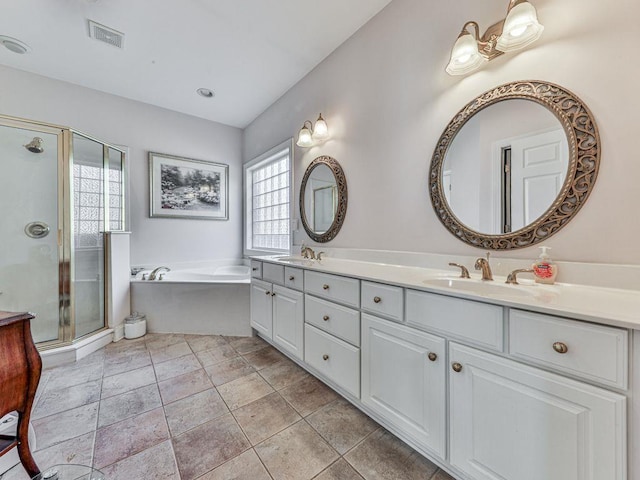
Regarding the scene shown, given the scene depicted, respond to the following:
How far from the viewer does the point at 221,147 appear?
3.75 meters

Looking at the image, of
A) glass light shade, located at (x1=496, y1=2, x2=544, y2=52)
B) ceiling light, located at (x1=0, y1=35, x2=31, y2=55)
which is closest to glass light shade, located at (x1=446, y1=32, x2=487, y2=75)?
glass light shade, located at (x1=496, y1=2, x2=544, y2=52)

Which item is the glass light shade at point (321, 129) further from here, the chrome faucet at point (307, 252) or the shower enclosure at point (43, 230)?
the shower enclosure at point (43, 230)

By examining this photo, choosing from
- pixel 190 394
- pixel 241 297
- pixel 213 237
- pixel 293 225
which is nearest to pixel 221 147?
pixel 213 237

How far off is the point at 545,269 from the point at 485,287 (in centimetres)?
25

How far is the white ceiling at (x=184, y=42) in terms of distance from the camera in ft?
6.10

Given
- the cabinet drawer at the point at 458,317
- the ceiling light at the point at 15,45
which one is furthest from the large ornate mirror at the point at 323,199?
the ceiling light at the point at 15,45

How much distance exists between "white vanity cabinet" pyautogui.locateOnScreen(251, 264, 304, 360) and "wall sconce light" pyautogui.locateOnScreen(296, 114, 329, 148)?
4.07ft

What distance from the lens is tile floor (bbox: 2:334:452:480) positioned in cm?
118

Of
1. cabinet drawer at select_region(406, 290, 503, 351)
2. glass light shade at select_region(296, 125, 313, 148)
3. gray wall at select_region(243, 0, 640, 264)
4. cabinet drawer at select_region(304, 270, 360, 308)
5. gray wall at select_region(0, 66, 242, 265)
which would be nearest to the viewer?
cabinet drawer at select_region(406, 290, 503, 351)

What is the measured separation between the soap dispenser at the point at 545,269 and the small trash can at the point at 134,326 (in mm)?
3328

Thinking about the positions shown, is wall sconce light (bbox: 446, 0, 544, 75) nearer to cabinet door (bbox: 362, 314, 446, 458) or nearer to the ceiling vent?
cabinet door (bbox: 362, 314, 446, 458)

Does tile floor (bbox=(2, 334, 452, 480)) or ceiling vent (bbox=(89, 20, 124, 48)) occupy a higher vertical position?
ceiling vent (bbox=(89, 20, 124, 48))

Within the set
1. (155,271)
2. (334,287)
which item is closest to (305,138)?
(334,287)

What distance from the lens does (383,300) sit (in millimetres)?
1297
